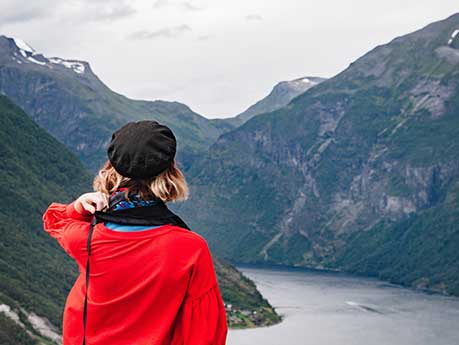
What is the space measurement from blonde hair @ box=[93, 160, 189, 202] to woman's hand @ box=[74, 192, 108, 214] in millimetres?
70

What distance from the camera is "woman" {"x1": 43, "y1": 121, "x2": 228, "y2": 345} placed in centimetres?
578

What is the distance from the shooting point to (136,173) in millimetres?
5922

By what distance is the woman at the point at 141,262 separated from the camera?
5.78m

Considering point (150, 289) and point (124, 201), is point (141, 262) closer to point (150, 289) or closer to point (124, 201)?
point (150, 289)

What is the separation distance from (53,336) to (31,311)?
9592mm

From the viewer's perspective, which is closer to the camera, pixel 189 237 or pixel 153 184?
pixel 189 237

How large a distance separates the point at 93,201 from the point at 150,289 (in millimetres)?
705

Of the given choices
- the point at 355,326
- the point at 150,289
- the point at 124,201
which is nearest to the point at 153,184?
the point at 124,201

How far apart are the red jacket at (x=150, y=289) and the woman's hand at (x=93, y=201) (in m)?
0.13

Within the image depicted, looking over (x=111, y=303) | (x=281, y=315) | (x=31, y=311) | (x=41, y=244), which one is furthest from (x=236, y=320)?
(x=111, y=303)

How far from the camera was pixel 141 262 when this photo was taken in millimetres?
5793

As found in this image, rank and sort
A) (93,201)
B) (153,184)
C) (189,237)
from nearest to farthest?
(189,237) < (153,184) < (93,201)

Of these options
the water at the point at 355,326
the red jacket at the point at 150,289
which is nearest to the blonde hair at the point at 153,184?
the red jacket at the point at 150,289

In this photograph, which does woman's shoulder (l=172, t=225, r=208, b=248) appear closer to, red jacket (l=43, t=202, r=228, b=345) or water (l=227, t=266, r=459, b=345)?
red jacket (l=43, t=202, r=228, b=345)
